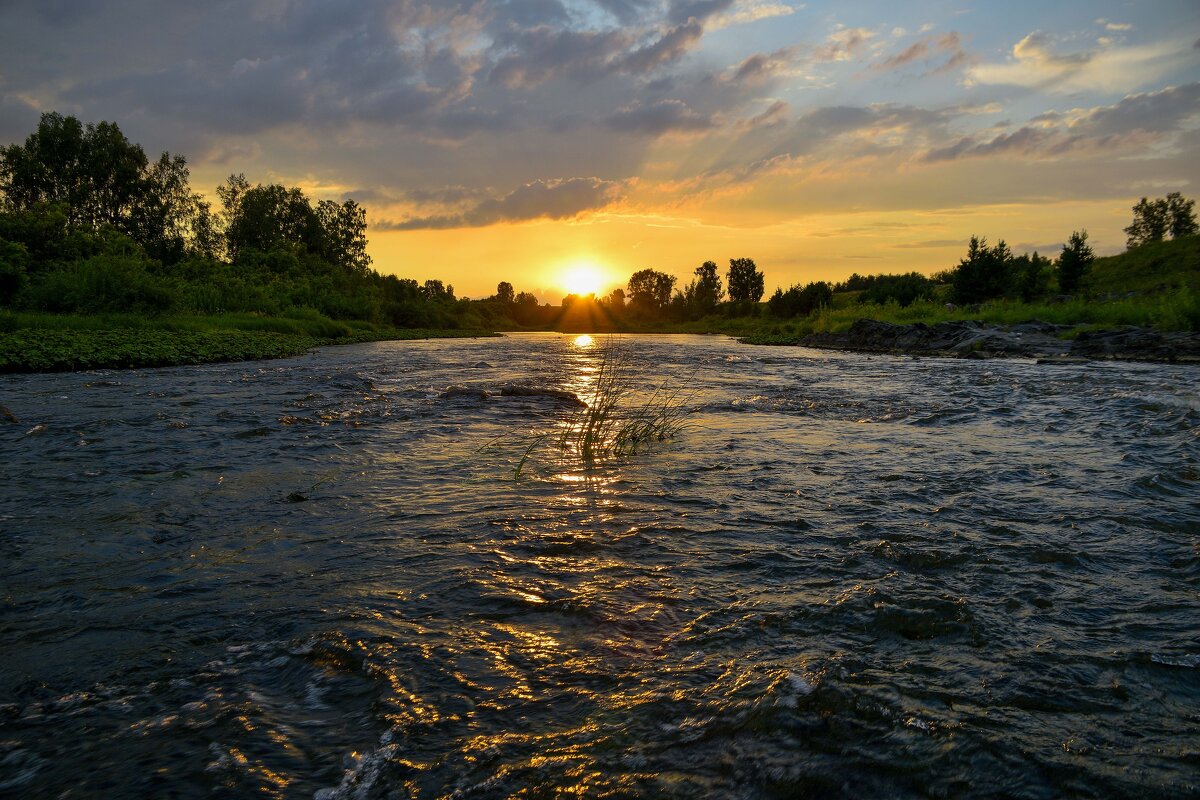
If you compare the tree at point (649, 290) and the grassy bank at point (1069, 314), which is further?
the tree at point (649, 290)

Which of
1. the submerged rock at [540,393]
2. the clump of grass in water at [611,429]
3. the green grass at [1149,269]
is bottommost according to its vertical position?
the clump of grass in water at [611,429]

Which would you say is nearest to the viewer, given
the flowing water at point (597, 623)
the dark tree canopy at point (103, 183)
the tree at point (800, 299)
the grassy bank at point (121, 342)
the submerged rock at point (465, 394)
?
the flowing water at point (597, 623)

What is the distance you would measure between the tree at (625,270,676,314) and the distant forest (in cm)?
2939

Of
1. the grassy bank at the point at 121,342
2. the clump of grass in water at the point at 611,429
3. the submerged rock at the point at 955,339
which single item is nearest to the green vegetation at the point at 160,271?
the grassy bank at the point at 121,342

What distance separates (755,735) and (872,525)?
313cm

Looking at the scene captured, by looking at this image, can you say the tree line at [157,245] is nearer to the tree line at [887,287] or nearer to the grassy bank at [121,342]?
the grassy bank at [121,342]

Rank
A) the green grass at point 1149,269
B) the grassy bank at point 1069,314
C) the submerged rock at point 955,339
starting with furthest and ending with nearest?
the green grass at point 1149,269
the submerged rock at point 955,339
the grassy bank at point 1069,314

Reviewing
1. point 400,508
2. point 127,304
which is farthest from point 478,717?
point 127,304

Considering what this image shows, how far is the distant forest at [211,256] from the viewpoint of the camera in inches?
1096

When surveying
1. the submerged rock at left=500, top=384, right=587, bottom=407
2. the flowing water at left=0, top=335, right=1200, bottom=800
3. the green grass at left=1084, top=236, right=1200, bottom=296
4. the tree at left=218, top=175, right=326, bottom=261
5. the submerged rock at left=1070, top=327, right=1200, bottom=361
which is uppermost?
the tree at left=218, top=175, right=326, bottom=261

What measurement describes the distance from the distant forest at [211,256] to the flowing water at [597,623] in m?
26.1

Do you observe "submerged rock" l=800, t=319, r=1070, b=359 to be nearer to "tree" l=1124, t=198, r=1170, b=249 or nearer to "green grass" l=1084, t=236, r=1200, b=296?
"green grass" l=1084, t=236, r=1200, b=296

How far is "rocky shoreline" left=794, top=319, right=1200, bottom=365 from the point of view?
2064 cm

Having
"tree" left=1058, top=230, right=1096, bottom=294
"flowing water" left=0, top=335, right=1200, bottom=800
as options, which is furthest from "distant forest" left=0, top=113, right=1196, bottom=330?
"flowing water" left=0, top=335, right=1200, bottom=800
